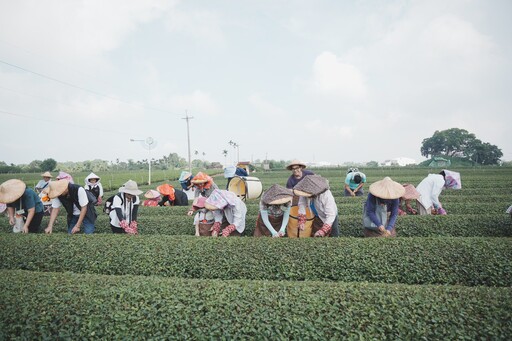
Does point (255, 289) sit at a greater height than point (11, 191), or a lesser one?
lesser

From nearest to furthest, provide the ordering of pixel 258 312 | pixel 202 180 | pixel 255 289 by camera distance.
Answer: pixel 258 312 < pixel 255 289 < pixel 202 180

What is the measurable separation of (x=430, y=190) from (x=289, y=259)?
15.0ft

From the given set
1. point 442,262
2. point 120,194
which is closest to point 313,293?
point 442,262

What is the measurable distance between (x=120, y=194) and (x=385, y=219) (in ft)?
16.3

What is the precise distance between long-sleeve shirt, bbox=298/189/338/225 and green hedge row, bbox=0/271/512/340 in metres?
1.65

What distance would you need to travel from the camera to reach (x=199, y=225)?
5.54 meters

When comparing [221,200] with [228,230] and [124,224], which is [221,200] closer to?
[228,230]

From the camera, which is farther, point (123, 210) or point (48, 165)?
point (48, 165)

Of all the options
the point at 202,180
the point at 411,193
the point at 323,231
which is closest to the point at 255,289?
the point at 323,231

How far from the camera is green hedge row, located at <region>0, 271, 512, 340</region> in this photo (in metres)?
2.61

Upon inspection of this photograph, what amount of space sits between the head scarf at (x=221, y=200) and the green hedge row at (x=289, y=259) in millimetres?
575

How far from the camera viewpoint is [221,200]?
498 cm

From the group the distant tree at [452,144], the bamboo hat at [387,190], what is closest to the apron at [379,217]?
the bamboo hat at [387,190]

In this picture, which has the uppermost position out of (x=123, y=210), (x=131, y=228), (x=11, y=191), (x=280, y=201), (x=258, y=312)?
(x=11, y=191)
